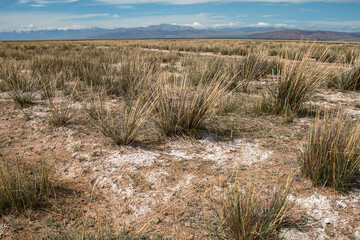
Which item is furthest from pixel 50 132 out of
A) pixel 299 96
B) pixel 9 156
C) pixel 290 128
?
pixel 299 96

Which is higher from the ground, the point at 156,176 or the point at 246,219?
the point at 246,219

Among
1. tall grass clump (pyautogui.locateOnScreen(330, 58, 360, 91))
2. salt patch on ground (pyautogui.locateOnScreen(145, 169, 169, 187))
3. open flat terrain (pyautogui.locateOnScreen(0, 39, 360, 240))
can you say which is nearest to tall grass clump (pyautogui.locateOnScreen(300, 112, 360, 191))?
open flat terrain (pyautogui.locateOnScreen(0, 39, 360, 240))

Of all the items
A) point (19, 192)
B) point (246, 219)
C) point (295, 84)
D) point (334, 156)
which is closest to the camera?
point (246, 219)

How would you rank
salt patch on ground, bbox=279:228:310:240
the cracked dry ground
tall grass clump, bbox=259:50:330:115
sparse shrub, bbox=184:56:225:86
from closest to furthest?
salt patch on ground, bbox=279:228:310:240 < the cracked dry ground < tall grass clump, bbox=259:50:330:115 < sparse shrub, bbox=184:56:225:86

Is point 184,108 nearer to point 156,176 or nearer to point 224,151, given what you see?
point 224,151

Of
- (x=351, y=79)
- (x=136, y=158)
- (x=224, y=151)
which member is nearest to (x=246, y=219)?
(x=224, y=151)

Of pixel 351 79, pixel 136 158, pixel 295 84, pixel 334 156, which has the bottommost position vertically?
Result: pixel 136 158

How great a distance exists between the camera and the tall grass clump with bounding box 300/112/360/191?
5.98ft

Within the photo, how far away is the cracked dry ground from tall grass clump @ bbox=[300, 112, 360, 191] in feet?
0.32

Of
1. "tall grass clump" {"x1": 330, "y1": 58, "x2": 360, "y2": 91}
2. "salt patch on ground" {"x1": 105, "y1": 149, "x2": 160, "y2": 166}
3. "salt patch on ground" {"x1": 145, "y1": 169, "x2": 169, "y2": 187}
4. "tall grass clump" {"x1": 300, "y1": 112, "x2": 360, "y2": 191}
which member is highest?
"tall grass clump" {"x1": 330, "y1": 58, "x2": 360, "y2": 91}

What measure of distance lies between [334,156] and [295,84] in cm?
170

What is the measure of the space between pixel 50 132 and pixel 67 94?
1783mm

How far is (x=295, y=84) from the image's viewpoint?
3285mm

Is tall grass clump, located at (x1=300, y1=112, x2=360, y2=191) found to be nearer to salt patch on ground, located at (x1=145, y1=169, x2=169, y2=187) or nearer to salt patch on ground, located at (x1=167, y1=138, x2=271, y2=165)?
salt patch on ground, located at (x1=167, y1=138, x2=271, y2=165)
